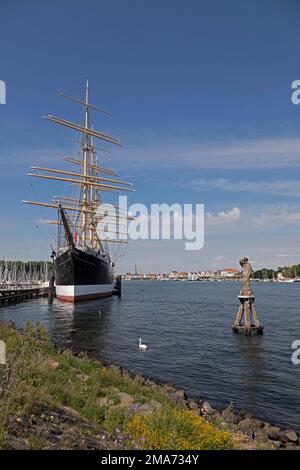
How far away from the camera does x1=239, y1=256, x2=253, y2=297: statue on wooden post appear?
101 ft

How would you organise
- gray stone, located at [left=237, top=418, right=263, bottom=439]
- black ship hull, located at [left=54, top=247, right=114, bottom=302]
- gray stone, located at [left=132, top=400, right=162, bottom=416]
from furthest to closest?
black ship hull, located at [left=54, top=247, right=114, bottom=302] < gray stone, located at [left=237, top=418, right=263, bottom=439] < gray stone, located at [left=132, top=400, right=162, bottom=416]

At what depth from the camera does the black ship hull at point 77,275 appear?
183ft

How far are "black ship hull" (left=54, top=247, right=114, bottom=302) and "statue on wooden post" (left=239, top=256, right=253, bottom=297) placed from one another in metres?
29.6

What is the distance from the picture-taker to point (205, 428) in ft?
22.8

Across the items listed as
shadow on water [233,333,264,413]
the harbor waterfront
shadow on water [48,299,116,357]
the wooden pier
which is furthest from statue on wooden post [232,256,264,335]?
the wooden pier

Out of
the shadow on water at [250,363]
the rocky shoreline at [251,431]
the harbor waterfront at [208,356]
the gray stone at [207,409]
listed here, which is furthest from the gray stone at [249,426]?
the shadow on water at [250,363]

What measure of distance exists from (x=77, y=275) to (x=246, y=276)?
3156cm

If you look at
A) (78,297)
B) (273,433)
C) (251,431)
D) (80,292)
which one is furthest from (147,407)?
(80,292)

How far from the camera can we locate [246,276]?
102 feet

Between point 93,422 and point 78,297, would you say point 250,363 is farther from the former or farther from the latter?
point 78,297

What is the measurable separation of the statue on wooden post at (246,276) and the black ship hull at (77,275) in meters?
29.6

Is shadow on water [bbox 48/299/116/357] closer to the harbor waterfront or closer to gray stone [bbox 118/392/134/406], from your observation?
the harbor waterfront
